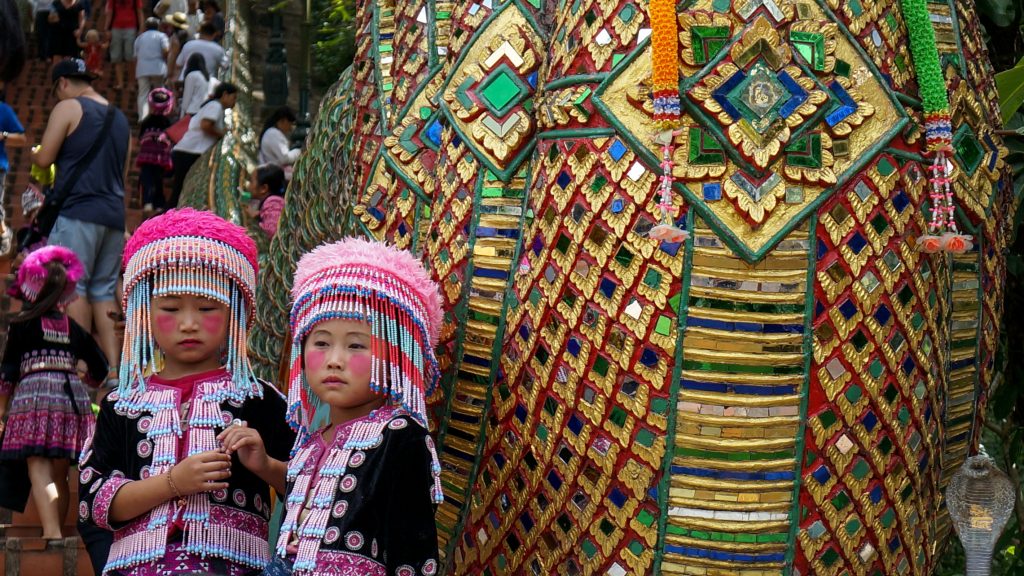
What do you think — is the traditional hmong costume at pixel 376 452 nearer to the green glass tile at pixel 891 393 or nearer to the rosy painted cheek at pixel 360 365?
the rosy painted cheek at pixel 360 365

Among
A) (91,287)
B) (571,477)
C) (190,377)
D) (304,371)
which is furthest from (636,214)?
(91,287)

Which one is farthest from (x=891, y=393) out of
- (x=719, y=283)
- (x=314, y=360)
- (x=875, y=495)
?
(x=314, y=360)

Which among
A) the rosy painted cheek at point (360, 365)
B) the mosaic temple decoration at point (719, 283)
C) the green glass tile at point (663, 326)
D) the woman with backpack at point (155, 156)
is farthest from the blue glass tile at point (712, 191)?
the woman with backpack at point (155, 156)

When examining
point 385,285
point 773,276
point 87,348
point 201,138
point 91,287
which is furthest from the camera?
point 201,138

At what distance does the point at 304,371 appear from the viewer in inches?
136

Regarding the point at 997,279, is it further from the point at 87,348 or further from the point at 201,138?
the point at 201,138

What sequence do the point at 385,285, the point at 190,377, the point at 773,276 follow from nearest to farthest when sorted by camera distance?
the point at 773,276 < the point at 385,285 < the point at 190,377

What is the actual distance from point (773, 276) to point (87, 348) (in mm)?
4548

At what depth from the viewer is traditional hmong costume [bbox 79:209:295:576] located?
3.70 metres

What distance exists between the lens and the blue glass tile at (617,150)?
307cm

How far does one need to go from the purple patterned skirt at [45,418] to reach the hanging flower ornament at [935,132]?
445cm

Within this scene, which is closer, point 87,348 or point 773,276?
point 773,276

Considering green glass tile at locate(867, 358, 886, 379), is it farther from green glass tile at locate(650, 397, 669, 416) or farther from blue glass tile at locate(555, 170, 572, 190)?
blue glass tile at locate(555, 170, 572, 190)

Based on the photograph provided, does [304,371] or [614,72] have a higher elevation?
[614,72]
